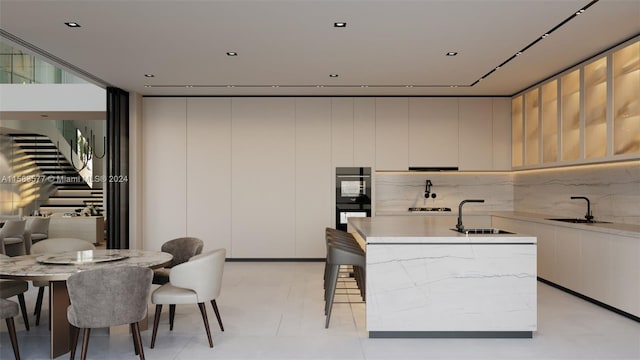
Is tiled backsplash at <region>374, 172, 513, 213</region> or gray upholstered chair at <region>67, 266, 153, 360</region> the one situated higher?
tiled backsplash at <region>374, 172, 513, 213</region>

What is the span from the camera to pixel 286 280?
6.02 meters

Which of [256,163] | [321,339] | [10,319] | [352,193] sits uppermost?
[256,163]

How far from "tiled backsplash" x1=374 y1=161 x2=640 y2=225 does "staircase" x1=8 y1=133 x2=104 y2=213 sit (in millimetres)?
8066

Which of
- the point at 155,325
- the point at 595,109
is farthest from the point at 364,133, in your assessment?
the point at 155,325

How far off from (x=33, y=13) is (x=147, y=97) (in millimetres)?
3542

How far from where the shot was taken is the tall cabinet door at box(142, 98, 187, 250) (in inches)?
288

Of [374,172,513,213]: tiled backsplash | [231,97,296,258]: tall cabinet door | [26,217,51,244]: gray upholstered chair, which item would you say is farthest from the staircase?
[374,172,513,213]: tiled backsplash

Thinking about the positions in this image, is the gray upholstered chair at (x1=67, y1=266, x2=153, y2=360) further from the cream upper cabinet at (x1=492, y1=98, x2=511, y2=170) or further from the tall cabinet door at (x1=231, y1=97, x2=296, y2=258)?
the cream upper cabinet at (x1=492, y1=98, x2=511, y2=170)

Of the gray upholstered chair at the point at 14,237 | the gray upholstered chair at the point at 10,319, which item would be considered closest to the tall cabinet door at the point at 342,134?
the gray upholstered chair at the point at 10,319

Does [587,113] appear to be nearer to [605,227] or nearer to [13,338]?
[605,227]

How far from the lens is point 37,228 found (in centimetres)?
852

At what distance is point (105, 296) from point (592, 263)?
14.4 feet

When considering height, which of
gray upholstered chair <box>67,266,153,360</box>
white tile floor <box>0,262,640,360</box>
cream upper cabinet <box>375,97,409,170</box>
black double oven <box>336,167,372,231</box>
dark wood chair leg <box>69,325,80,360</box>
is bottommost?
white tile floor <box>0,262,640,360</box>

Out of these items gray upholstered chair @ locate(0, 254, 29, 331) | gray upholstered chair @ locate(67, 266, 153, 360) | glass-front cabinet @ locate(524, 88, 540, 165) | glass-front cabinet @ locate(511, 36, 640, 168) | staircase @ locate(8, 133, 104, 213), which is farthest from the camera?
staircase @ locate(8, 133, 104, 213)
